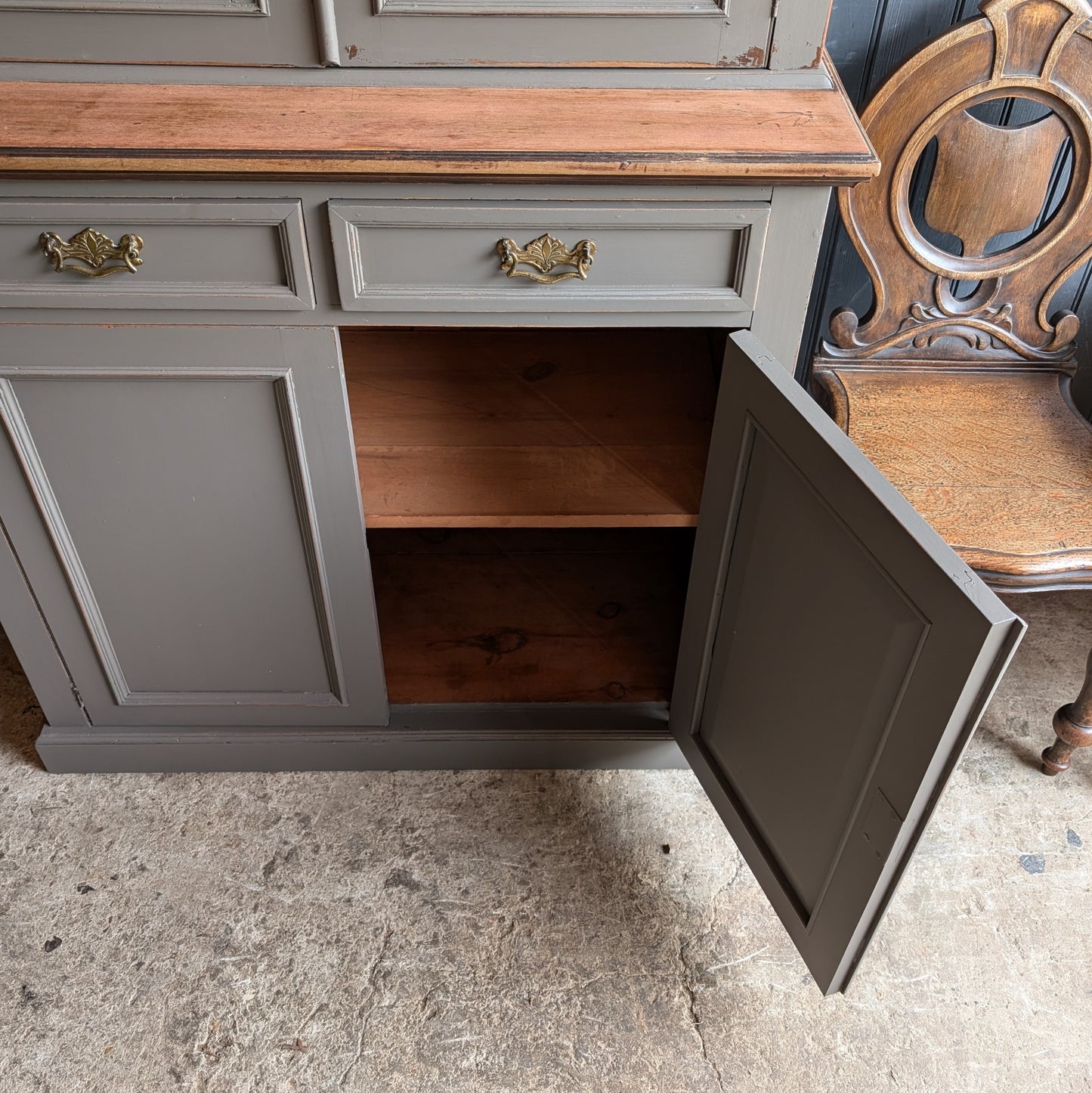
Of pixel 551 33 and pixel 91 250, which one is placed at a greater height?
pixel 551 33

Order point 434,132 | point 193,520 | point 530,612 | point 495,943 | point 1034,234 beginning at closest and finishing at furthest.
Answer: point 434,132
point 193,520
point 495,943
point 1034,234
point 530,612

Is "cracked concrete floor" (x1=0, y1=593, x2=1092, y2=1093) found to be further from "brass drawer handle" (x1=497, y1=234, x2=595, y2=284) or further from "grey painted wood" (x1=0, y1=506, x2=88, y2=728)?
"brass drawer handle" (x1=497, y1=234, x2=595, y2=284)

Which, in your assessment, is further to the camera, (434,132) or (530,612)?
(530,612)

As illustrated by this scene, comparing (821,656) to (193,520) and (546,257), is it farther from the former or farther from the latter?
(193,520)

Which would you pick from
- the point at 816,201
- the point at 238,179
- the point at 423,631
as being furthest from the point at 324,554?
the point at 816,201

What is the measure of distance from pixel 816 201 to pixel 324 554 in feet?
2.85

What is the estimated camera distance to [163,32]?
47.6 inches

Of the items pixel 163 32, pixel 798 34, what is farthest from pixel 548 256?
pixel 163 32

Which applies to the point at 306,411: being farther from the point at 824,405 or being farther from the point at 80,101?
the point at 824,405

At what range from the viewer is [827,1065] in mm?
1469

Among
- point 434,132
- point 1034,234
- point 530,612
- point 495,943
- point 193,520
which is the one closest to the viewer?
point 434,132

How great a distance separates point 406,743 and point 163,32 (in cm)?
117

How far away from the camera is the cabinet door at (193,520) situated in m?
1.33

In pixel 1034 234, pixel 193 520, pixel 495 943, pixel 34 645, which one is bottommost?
pixel 495 943
